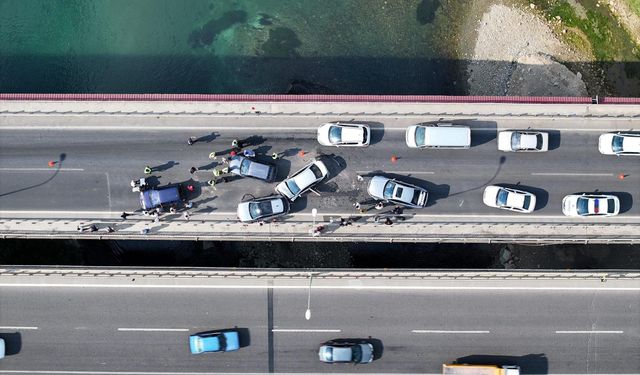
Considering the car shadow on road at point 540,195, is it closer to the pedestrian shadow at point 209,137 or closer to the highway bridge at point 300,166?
the highway bridge at point 300,166

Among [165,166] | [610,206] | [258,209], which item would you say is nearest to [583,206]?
[610,206]

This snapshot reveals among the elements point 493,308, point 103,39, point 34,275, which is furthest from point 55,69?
point 493,308

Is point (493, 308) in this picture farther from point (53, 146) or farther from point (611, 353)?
point (53, 146)

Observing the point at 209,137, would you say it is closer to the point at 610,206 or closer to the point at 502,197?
the point at 502,197

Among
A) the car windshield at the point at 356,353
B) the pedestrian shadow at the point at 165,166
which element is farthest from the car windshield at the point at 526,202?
the pedestrian shadow at the point at 165,166

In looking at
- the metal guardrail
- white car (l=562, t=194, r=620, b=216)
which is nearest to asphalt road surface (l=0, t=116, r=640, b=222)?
white car (l=562, t=194, r=620, b=216)

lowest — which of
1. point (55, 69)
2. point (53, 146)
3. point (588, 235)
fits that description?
point (588, 235)

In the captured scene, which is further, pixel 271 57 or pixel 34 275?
pixel 271 57
